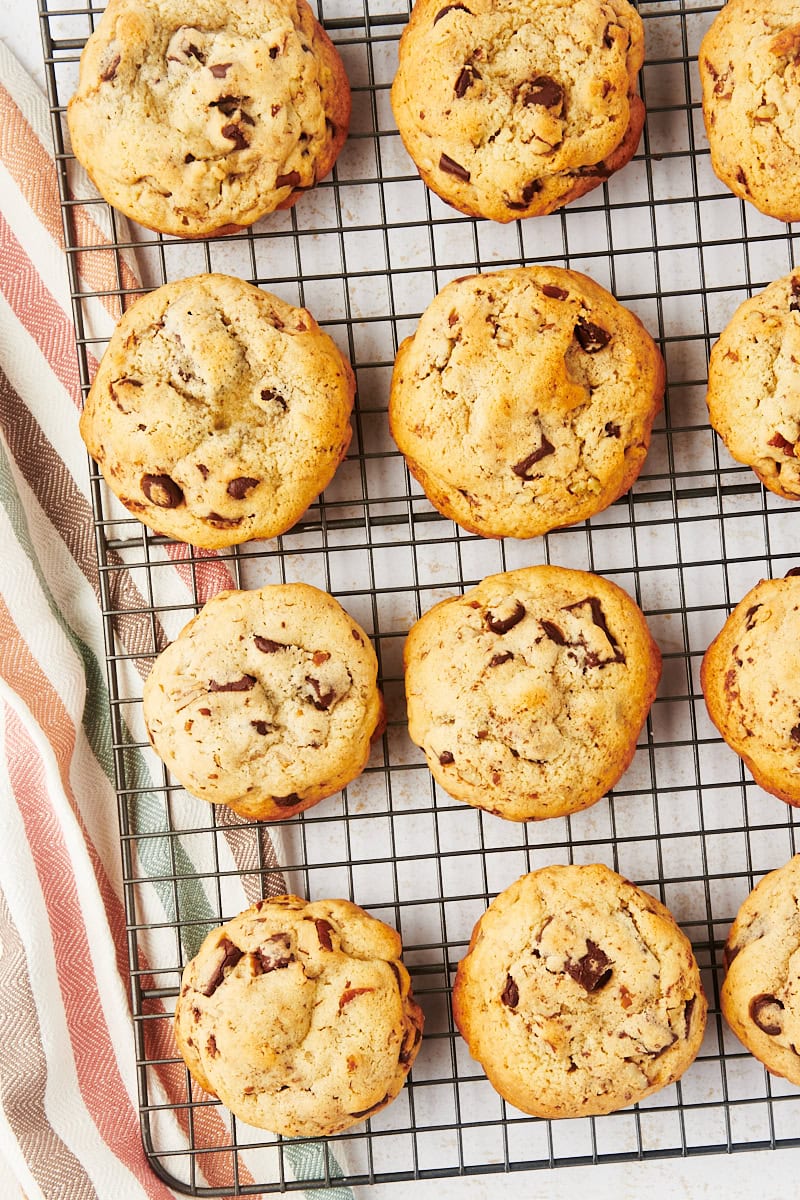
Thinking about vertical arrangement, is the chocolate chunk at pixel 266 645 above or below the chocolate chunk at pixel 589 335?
below

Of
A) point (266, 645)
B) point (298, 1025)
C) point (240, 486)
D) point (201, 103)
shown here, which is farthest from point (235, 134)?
point (298, 1025)

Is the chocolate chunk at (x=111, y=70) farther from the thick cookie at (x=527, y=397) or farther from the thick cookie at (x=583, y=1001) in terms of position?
the thick cookie at (x=583, y=1001)

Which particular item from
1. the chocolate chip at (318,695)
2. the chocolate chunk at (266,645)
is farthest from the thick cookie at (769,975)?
the chocolate chunk at (266,645)

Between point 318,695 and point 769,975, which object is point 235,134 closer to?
point 318,695

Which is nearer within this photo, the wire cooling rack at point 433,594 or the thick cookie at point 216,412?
the thick cookie at point 216,412

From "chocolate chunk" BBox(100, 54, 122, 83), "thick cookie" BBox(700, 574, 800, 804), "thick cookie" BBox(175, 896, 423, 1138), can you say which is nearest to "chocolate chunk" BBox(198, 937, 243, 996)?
"thick cookie" BBox(175, 896, 423, 1138)

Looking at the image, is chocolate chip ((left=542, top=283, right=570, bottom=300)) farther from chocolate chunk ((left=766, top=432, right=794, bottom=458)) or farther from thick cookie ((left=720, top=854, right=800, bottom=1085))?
thick cookie ((left=720, top=854, right=800, bottom=1085))
